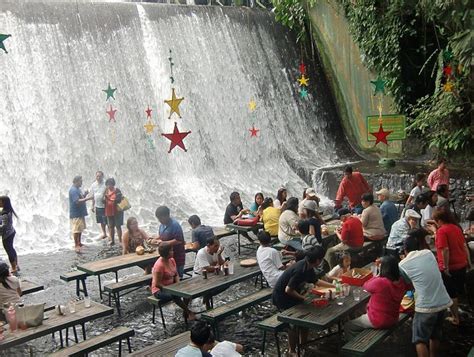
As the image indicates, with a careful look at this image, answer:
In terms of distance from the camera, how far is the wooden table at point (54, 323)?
5.69 metres

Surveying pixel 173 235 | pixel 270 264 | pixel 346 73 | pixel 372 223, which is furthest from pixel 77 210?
pixel 346 73

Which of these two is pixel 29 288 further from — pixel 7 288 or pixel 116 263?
pixel 116 263

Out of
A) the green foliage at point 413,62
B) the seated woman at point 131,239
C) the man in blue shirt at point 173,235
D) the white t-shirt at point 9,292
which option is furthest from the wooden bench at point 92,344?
the green foliage at point 413,62

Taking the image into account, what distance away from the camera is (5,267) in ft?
21.3

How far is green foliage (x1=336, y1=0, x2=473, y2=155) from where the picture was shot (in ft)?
49.2

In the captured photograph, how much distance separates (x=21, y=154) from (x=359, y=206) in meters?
8.54

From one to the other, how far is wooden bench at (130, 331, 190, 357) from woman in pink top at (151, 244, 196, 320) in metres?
1.46

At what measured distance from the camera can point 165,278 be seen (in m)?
7.30

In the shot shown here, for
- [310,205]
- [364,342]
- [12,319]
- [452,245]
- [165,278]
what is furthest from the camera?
[310,205]

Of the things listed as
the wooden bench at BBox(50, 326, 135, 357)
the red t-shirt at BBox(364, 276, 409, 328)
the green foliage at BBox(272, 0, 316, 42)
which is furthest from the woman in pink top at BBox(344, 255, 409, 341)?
the green foliage at BBox(272, 0, 316, 42)

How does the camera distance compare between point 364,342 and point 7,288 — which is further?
point 7,288

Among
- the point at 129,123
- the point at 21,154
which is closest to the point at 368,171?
the point at 129,123

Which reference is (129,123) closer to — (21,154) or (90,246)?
(21,154)

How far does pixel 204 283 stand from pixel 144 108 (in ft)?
34.6
